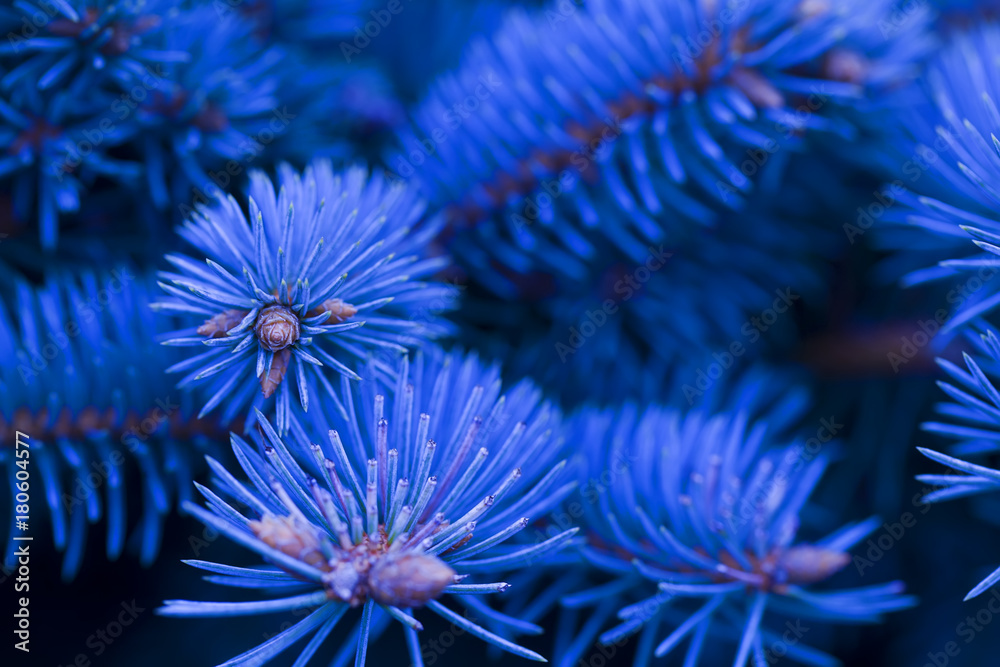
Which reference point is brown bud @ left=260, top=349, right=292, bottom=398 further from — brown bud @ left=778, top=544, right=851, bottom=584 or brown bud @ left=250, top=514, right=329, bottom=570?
brown bud @ left=778, top=544, right=851, bottom=584

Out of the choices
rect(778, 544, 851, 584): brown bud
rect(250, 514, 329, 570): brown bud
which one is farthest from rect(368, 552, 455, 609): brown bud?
rect(778, 544, 851, 584): brown bud

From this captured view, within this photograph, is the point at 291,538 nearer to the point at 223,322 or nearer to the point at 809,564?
the point at 223,322

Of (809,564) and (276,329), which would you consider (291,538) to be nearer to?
(276,329)

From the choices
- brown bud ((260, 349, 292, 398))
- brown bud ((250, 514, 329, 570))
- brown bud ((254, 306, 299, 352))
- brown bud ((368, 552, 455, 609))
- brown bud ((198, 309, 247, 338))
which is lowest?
brown bud ((368, 552, 455, 609))

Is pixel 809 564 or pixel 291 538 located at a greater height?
pixel 291 538

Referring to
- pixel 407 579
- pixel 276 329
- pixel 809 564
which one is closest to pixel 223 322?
pixel 276 329

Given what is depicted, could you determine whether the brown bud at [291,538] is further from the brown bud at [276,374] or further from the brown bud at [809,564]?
the brown bud at [809,564]
